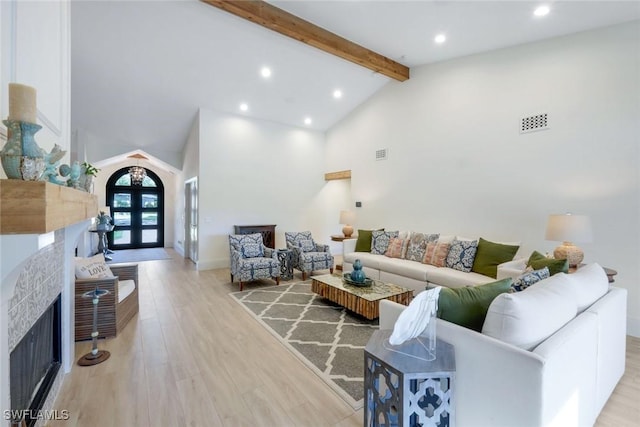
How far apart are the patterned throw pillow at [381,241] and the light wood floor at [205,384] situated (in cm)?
276

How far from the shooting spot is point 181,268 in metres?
6.27

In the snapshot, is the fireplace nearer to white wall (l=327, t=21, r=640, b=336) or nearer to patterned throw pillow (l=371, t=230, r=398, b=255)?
patterned throw pillow (l=371, t=230, r=398, b=255)

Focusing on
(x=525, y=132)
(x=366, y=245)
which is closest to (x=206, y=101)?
(x=366, y=245)

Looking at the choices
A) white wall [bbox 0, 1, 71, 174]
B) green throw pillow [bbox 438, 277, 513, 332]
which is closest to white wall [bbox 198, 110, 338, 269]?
white wall [bbox 0, 1, 71, 174]

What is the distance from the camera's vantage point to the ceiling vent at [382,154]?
6.03 metres

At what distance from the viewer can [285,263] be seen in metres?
5.25

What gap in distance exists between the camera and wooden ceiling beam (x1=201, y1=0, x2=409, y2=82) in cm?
361

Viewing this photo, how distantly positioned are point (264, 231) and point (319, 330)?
3917 mm

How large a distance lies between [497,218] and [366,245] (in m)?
2.24

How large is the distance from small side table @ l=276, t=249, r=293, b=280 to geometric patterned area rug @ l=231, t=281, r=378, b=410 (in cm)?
53

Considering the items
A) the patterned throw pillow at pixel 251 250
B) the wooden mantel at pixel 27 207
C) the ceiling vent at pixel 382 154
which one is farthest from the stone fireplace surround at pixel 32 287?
the ceiling vent at pixel 382 154

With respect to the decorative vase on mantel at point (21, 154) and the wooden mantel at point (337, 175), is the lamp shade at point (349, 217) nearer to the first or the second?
the wooden mantel at point (337, 175)

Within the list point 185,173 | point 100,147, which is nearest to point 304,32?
point 185,173

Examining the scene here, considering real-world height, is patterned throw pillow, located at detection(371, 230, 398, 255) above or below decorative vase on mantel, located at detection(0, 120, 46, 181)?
below
